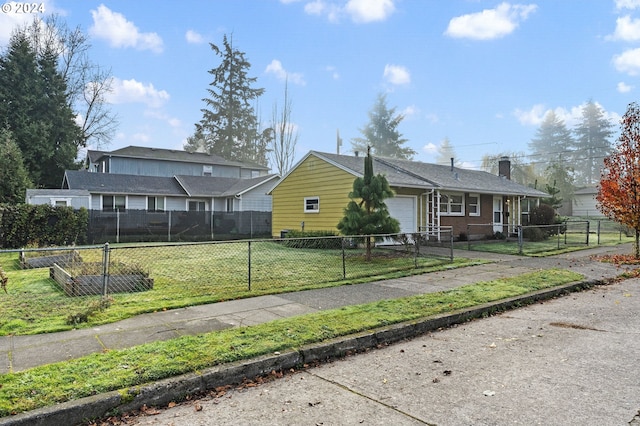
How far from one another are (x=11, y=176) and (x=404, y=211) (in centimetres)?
2509

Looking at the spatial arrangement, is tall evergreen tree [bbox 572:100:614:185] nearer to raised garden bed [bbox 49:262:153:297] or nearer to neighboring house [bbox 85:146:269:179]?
neighboring house [bbox 85:146:269:179]

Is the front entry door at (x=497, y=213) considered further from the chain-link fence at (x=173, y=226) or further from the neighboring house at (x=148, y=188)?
the neighboring house at (x=148, y=188)

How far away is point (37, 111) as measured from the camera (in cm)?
3353

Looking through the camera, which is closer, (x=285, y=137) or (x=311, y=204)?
(x=311, y=204)

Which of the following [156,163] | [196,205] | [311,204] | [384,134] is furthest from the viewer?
[384,134]

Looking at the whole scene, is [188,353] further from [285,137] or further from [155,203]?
[285,137]

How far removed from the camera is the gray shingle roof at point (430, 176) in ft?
56.7

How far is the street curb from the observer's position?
3.09 m

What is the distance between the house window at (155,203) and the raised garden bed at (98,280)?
2023 cm

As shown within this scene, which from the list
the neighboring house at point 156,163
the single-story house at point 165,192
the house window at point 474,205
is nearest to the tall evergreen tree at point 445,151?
the neighboring house at point 156,163

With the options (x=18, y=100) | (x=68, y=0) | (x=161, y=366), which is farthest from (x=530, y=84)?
(x=18, y=100)

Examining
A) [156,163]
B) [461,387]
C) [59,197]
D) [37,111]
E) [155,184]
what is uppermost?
[37,111]

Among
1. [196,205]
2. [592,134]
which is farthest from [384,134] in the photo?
[592,134]

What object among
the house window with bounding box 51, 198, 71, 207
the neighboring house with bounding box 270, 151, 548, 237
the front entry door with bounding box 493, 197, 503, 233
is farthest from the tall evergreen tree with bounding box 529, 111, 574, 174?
the house window with bounding box 51, 198, 71, 207
